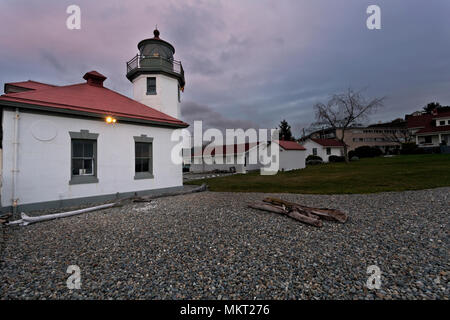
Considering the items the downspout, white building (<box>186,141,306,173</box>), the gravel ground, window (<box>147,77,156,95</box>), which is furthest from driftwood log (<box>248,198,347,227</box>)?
white building (<box>186,141,306,173</box>)

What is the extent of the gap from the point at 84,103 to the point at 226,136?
84.2 feet

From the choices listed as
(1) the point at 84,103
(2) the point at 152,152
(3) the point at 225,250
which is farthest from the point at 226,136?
(3) the point at 225,250

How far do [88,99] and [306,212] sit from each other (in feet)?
34.2

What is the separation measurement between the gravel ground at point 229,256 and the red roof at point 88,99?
4494 millimetres

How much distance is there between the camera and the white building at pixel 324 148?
37.5m

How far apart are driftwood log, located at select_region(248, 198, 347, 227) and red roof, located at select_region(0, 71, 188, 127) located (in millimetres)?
6977

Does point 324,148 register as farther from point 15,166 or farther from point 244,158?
point 15,166

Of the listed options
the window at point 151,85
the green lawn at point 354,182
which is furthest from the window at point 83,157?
the green lawn at point 354,182

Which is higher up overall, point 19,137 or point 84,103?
point 84,103

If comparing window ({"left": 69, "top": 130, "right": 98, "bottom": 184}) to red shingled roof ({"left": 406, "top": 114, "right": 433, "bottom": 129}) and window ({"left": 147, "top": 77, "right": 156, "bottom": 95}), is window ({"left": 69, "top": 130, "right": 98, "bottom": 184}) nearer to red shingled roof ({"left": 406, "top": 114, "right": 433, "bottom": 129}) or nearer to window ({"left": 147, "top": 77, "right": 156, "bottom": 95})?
window ({"left": 147, "top": 77, "right": 156, "bottom": 95})
